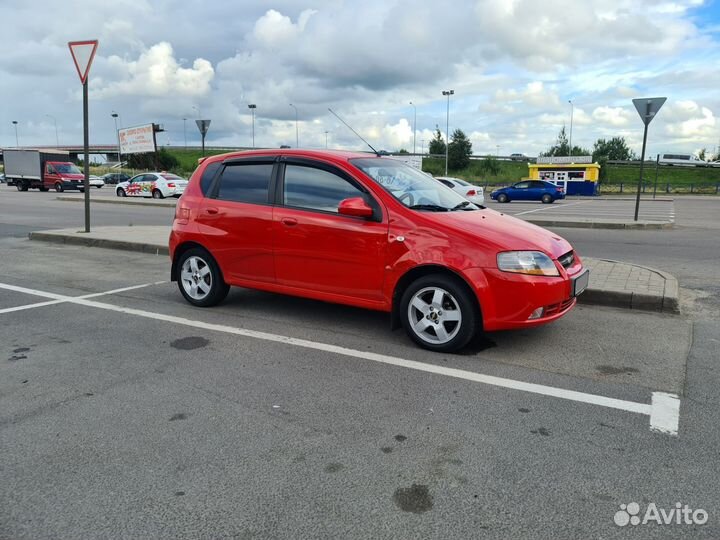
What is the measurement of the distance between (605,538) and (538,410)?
50.7 inches

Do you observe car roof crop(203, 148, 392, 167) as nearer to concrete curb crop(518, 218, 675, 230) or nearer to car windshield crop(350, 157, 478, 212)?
car windshield crop(350, 157, 478, 212)

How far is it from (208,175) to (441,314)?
3.22 meters

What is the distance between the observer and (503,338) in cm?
520

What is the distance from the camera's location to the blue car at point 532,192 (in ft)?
113

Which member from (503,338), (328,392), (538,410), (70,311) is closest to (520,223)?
(503,338)

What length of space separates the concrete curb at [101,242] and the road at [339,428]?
4.56 metres

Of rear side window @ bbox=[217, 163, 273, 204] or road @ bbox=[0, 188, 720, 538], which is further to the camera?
rear side window @ bbox=[217, 163, 273, 204]

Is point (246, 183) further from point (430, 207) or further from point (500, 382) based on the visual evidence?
point (500, 382)

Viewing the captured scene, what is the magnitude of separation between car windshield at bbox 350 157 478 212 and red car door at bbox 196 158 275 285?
1097 mm

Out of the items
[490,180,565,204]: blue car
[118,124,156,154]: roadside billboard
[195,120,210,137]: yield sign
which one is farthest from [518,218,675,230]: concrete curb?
[118,124,156,154]: roadside billboard

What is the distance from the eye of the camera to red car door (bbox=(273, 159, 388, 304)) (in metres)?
5.00

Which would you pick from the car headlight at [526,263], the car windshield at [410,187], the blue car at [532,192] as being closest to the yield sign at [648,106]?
the car windshield at [410,187]

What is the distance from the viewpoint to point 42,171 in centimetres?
3878

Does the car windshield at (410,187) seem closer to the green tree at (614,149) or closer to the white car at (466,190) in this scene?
the white car at (466,190)
